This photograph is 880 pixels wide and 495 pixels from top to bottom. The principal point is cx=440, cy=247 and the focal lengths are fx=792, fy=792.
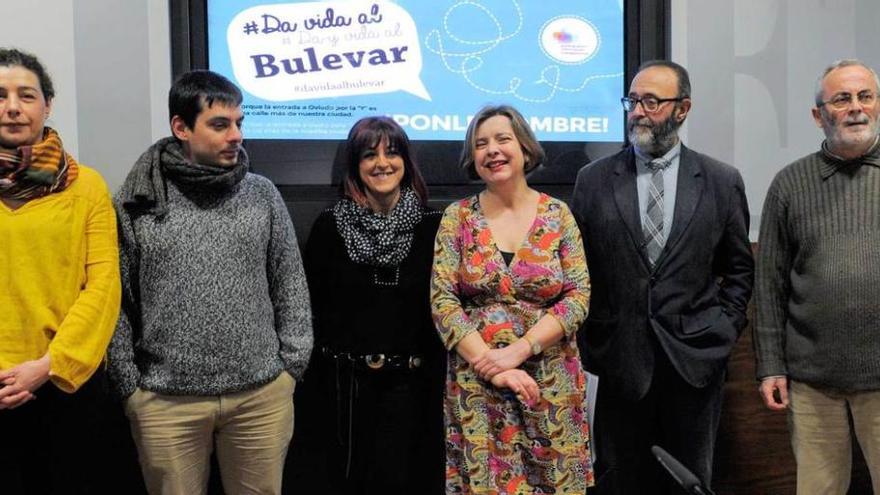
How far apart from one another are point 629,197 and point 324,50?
132cm

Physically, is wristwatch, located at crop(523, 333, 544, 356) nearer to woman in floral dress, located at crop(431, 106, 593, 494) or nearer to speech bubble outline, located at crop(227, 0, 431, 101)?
woman in floral dress, located at crop(431, 106, 593, 494)

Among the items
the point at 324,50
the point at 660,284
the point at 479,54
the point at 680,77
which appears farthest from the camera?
the point at 479,54

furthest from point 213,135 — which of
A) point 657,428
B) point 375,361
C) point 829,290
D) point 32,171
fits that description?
point 829,290

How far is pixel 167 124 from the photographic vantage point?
2.88 metres

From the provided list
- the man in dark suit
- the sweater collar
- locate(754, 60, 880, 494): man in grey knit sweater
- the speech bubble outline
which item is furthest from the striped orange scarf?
the sweater collar

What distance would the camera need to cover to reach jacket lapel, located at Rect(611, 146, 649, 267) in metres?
2.39

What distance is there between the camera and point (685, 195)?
2408 millimetres

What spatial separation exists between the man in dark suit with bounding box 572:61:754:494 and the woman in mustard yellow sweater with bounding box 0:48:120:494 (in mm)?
1417

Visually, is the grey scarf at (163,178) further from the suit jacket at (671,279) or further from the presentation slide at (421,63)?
the suit jacket at (671,279)

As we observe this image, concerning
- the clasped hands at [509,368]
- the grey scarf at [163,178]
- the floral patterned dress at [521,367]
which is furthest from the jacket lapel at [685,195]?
the grey scarf at [163,178]

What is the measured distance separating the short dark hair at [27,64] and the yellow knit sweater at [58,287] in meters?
0.26

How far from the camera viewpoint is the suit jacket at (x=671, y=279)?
2.36 m

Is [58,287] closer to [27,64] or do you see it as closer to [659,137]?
[27,64]

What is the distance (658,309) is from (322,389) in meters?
1.26
